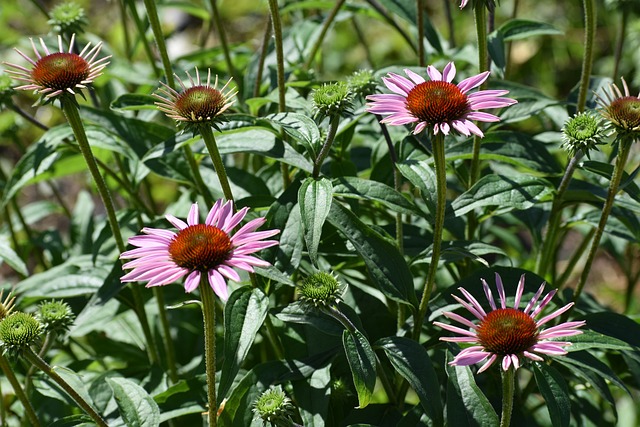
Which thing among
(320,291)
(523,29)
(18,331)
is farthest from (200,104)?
(523,29)

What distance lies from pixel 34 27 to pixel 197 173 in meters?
3.18

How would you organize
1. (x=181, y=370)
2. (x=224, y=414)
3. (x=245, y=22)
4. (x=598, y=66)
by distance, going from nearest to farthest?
1. (x=224, y=414)
2. (x=181, y=370)
3. (x=598, y=66)
4. (x=245, y=22)

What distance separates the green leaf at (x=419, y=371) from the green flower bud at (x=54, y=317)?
0.65 m

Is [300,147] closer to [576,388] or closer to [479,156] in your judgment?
[479,156]

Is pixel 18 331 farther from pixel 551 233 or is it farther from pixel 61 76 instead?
pixel 551 233

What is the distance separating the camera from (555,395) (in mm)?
1301

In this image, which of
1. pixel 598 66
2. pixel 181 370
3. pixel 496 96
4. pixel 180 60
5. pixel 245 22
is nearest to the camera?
pixel 496 96

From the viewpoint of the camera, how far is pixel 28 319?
1298 millimetres

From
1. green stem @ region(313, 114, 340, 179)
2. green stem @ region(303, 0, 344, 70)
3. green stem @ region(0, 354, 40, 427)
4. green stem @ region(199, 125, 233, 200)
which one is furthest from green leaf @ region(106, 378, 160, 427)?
green stem @ region(303, 0, 344, 70)

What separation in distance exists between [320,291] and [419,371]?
0.24 m

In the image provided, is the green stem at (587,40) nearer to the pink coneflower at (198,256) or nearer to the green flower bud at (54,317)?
the pink coneflower at (198,256)

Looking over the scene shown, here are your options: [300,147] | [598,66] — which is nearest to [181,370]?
[300,147]

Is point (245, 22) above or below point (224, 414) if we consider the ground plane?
above

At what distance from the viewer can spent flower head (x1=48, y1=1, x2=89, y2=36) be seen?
194cm
